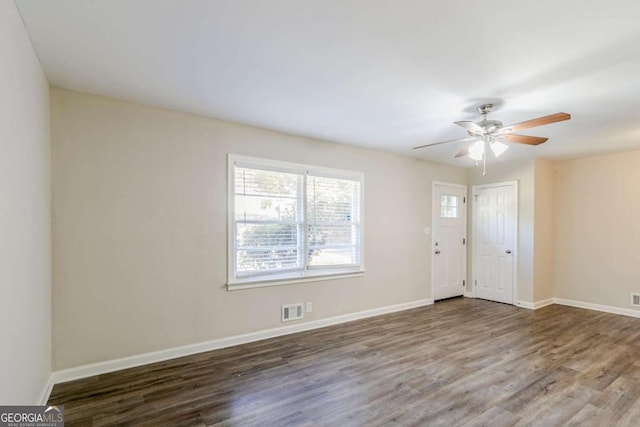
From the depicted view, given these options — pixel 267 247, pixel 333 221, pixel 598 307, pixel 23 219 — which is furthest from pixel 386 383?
pixel 598 307

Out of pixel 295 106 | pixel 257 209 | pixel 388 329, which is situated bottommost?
pixel 388 329

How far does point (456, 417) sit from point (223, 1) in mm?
2992

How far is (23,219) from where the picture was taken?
6.47 feet

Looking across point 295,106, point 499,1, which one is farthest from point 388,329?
point 499,1

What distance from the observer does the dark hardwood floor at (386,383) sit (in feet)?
7.63

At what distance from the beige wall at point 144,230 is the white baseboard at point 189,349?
6 cm

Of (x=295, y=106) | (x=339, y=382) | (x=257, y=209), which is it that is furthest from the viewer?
(x=257, y=209)

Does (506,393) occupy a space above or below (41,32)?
below

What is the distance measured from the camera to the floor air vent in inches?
159

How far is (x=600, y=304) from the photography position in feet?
17.1

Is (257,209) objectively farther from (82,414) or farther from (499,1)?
(499,1)

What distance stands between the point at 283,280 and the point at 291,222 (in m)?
0.72

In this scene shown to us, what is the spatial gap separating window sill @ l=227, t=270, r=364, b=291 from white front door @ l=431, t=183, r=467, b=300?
1.84 m

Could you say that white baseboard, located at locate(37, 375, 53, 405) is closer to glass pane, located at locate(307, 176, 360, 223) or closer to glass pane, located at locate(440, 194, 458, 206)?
glass pane, located at locate(307, 176, 360, 223)
